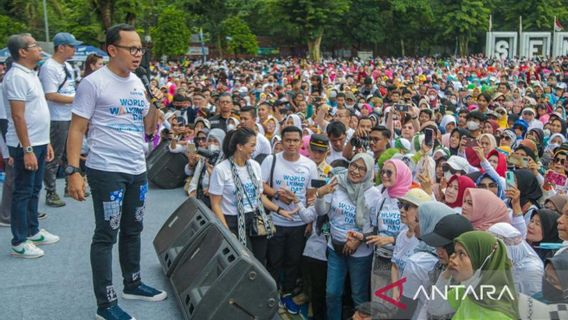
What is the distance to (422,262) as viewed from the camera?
3.45 metres

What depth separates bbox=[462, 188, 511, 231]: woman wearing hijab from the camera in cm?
398

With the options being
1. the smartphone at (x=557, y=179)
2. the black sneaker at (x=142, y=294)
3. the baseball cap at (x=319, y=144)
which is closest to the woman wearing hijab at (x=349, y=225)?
the baseball cap at (x=319, y=144)

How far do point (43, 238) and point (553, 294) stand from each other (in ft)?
13.7

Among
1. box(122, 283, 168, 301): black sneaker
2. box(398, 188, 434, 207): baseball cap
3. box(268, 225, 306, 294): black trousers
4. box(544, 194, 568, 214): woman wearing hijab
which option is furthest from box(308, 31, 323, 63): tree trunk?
box(122, 283, 168, 301): black sneaker

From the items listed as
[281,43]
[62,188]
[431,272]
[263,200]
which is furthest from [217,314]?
[281,43]

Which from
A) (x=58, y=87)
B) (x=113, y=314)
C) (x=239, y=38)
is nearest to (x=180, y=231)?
(x=113, y=314)

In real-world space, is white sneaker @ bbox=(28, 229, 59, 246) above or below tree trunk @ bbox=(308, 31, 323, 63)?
below

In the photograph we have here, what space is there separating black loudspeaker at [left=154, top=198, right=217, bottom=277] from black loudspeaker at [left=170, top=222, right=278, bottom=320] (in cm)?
31

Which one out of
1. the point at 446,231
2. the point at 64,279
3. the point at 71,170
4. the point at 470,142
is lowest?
the point at 64,279

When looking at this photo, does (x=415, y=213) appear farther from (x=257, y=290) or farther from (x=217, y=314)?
(x=217, y=314)

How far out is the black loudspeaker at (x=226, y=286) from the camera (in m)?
3.50

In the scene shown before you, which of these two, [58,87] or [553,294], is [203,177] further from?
[553,294]

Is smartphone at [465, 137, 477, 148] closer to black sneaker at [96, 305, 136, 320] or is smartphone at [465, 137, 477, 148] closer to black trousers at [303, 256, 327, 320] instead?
black trousers at [303, 256, 327, 320]

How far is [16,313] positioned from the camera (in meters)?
3.96
